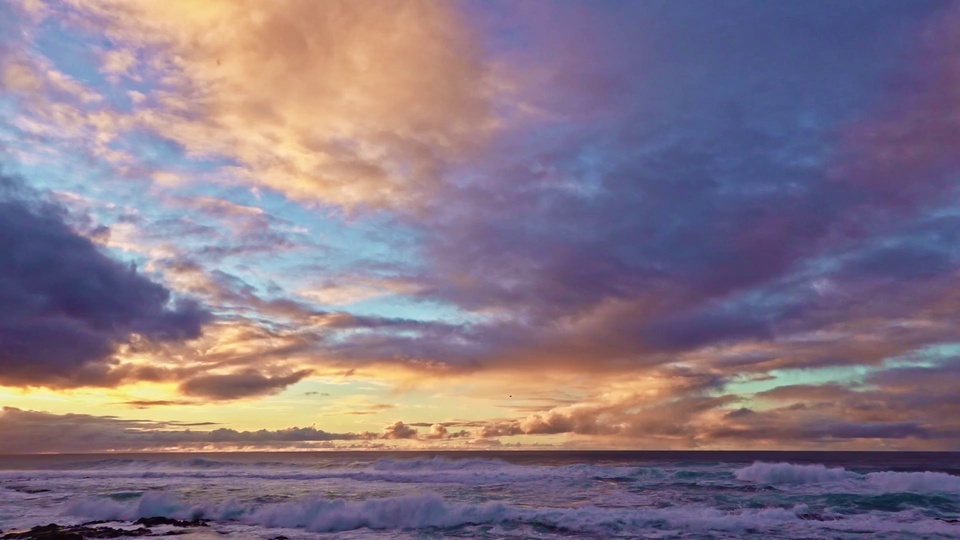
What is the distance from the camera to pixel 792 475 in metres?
42.5

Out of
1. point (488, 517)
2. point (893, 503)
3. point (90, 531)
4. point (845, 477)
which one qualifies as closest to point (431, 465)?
point (845, 477)

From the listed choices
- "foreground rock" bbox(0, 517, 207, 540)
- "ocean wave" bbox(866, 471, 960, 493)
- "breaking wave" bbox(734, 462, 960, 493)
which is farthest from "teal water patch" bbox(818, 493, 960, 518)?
"foreground rock" bbox(0, 517, 207, 540)

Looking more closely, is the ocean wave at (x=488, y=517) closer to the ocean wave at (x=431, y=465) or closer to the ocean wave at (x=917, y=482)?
the ocean wave at (x=917, y=482)

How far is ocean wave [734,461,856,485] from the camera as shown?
138 feet

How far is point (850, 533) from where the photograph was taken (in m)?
22.9

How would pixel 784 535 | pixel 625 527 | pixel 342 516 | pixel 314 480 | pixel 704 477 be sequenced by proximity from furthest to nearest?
pixel 314 480 < pixel 704 477 < pixel 342 516 < pixel 625 527 < pixel 784 535

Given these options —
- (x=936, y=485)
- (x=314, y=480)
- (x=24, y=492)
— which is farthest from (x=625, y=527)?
(x=24, y=492)

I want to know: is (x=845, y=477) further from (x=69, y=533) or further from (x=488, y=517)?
(x=69, y=533)

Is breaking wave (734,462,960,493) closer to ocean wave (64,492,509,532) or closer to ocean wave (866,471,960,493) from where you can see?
ocean wave (866,471,960,493)

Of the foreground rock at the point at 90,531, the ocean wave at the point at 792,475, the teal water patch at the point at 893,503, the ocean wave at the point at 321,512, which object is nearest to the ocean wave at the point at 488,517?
the ocean wave at the point at 321,512

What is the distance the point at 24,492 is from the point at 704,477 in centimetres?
4760

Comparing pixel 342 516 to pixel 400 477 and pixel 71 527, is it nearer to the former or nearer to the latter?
pixel 71 527

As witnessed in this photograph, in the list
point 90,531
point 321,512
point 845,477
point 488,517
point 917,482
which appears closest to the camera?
point 90,531

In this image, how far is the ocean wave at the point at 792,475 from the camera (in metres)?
41.9
